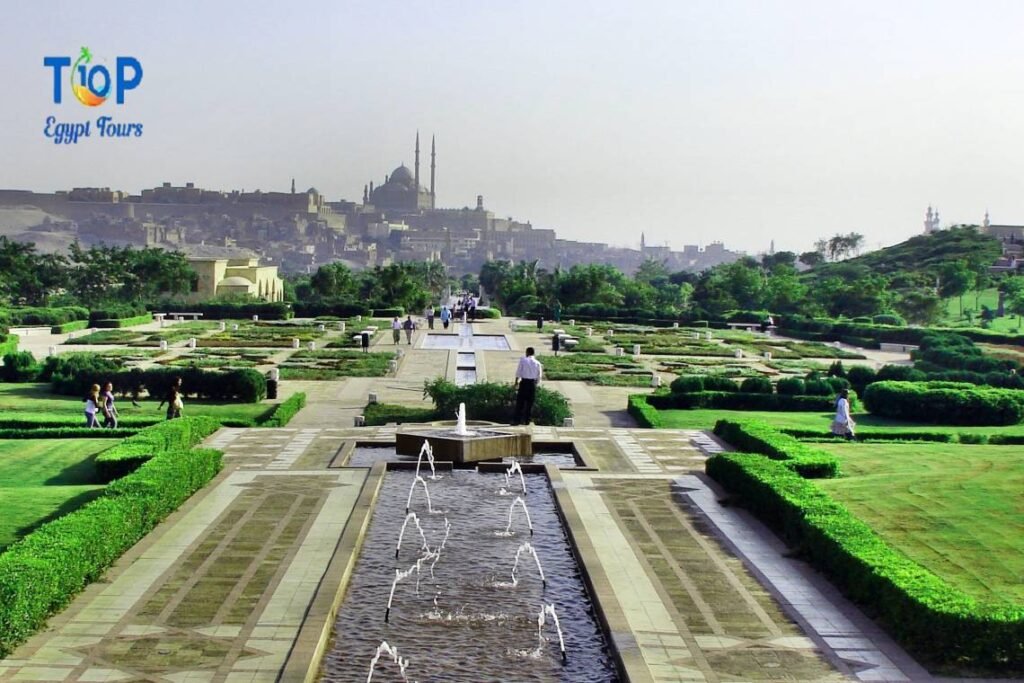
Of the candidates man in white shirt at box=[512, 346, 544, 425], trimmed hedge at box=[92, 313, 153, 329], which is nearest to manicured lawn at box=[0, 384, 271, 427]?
man in white shirt at box=[512, 346, 544, 425]

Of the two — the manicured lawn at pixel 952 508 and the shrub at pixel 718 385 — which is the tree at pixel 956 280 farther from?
the manicured lawn at pixel 952 508

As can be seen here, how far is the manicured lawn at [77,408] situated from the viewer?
19359 mm

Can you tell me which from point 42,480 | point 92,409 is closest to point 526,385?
point 92,409

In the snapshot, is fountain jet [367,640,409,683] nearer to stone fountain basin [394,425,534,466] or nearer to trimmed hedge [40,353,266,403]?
stone fountain basin [394,425,534,466]

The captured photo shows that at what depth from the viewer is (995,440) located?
60.9 ft

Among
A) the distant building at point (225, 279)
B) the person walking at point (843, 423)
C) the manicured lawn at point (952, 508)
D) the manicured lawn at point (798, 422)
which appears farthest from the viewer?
the distant building at point (225, 279)

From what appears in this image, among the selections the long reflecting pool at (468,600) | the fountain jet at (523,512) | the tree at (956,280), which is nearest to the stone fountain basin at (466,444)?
the long reflecting pool at (468,600)

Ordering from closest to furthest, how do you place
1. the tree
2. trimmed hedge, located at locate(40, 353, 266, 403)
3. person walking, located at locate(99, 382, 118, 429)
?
person walking, located at locate(99, 382, 118, 429)
trimmed hedge, located at locate(40, 353, 266, 403)
the tree

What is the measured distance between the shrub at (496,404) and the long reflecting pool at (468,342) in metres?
16.6

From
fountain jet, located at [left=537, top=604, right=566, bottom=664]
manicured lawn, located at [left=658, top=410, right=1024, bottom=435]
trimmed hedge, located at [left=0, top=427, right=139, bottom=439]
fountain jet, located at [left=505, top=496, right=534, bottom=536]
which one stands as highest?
manicured lawn, located at [left=658, top=410, right=1024, bottom=435]

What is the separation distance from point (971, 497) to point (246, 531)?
286 inches

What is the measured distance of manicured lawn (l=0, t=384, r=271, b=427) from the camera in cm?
1936

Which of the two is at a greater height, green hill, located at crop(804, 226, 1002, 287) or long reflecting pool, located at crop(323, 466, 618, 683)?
green hill, located at crop(804, 226, 1002, 287)

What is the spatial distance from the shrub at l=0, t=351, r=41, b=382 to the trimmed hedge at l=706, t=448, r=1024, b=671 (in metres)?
19.2
